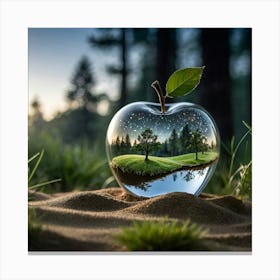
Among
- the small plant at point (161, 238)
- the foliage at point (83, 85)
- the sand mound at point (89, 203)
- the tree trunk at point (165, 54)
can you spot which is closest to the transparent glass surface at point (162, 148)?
the sand mound at point (89, 203)

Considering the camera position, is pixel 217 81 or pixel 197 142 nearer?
pixel 197 142

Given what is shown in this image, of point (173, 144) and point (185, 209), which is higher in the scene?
point (173, 144)

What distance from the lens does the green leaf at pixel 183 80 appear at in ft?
8.42

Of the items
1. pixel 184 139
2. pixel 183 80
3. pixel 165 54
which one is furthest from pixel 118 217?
pixel 165 54

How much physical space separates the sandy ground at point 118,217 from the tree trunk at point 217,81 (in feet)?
3.99

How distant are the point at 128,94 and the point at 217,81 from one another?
1175mm

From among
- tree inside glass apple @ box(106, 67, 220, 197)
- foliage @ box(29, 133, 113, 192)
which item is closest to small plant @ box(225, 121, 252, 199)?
tree inside glass apple @ box(106, 67, 220, 197)

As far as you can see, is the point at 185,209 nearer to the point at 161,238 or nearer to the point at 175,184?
the point at 175,184

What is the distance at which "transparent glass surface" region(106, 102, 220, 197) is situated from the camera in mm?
2455

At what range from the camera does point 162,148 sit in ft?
8.02
